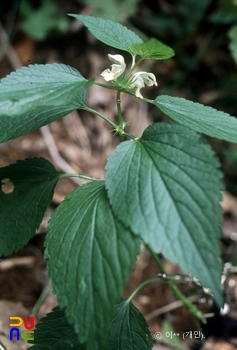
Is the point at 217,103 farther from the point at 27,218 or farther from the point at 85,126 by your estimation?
the point at 27,218

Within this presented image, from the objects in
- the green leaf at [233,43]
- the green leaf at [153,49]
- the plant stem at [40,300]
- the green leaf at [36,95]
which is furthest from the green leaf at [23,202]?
the green leaf at [233,43]

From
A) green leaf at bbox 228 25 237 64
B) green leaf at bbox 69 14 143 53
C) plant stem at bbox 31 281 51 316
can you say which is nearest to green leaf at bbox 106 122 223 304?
green leaf at bbox 69 14 143 53

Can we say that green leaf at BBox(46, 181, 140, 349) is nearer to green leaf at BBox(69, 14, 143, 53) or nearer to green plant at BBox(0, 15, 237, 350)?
green plant at BBox(0, 15, 237, 350)

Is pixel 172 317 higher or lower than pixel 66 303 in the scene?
lower

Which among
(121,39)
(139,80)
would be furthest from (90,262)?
(121,39)

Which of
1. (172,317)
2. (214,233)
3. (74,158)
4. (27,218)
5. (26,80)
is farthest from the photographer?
(74,158)

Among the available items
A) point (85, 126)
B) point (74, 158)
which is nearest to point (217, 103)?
point (85, 126)
